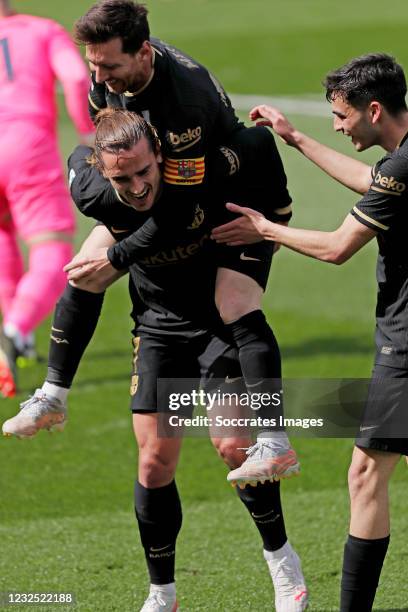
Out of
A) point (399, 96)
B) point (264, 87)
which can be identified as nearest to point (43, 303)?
point (399, 96)

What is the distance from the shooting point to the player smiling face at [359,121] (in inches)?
184

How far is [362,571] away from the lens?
4.84m

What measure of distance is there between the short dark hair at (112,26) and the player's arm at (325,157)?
0.77m

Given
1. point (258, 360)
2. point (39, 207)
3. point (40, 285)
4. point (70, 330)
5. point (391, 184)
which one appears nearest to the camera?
point (391, 184)

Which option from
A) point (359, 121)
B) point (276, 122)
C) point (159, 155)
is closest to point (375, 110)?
point (359, 121)

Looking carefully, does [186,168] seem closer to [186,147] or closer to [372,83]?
[186,147]

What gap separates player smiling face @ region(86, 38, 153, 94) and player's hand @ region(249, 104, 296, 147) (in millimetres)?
719

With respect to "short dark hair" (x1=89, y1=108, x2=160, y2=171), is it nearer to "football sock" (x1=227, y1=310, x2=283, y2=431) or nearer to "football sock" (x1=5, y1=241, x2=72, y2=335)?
"football sock" (x1=227, y1=310, x2=283, y2=431)

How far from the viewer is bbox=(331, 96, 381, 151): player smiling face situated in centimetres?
466

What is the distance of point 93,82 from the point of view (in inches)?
198

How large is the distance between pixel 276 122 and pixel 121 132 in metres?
0.85

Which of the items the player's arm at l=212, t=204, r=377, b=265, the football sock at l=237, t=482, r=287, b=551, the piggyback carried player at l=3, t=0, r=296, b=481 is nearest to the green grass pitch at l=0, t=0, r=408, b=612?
the football sock at l=237, t=482, r=287, b=551

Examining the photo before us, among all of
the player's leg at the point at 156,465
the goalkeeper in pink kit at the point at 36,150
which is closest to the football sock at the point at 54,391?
the player's leg at the point at 156,465

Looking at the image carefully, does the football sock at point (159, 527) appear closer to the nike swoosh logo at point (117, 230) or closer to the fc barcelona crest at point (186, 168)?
the nike swoosh logo at point (117, 230)
